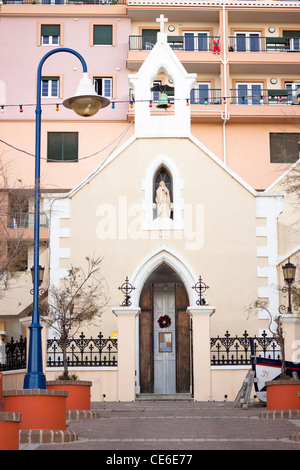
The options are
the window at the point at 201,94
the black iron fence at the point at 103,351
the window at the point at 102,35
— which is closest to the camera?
the black iron fence at the point at 103,351

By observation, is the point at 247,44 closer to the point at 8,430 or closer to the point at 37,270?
the point at 37,270

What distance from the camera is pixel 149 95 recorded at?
29.1 m

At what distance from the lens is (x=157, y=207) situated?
28.0 meters

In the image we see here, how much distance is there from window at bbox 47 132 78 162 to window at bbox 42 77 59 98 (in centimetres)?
195

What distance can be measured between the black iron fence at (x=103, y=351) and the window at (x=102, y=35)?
2035 centimetres

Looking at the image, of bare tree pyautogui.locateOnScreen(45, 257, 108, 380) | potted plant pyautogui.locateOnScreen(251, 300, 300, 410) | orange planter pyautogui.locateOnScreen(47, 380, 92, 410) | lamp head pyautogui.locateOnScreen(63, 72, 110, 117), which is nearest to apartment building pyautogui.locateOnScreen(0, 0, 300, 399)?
bare tree pyautogui.locateOnScreen(45, 257, 108, 380)

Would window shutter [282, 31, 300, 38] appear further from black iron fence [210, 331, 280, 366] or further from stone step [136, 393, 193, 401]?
stone step [136, 393, 193, 401]

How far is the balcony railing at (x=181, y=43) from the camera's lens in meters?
41.4

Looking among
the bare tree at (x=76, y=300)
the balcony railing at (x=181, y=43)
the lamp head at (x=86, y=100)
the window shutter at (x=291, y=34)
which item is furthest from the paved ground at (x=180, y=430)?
the window shutter at (x=291, y=34)

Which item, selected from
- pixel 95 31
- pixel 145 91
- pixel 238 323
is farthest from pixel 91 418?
pixel 95 31

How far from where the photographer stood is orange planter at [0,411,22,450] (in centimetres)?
1028

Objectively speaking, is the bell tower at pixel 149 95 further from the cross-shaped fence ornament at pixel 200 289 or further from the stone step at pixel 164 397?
the stone step at pixel 164 397

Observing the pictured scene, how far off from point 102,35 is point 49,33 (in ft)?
8.48

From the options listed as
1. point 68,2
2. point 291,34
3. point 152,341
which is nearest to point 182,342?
point 152,341
